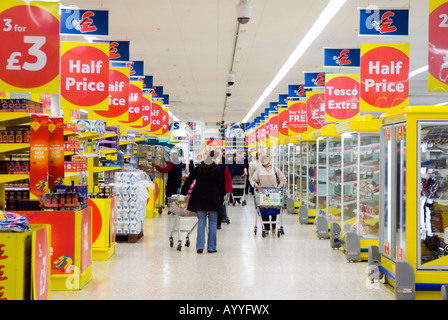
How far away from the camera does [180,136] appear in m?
27.8

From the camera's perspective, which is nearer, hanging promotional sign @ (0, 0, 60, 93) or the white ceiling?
hanging promotional sign @ (0, 0, 60, 93)

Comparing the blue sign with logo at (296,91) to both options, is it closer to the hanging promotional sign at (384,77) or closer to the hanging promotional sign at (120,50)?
the hanging promotional sign at (120,50)

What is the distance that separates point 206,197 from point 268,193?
217 cm

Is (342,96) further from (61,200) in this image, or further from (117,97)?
(61,200)

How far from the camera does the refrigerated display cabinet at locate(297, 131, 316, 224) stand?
45.2 feet

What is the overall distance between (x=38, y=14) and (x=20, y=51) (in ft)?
1.35

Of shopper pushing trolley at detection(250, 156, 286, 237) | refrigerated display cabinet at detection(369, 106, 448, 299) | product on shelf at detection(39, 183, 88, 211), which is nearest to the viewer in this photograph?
refrigerated display cabinet at detection(369, 106, 448, 299)

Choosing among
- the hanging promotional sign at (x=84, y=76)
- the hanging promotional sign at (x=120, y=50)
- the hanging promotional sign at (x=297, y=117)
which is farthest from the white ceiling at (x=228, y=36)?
the hanging promotional sign at (x=84, y=76)

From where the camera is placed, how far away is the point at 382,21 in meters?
9.52

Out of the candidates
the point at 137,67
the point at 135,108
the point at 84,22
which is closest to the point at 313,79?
the point at 137,67

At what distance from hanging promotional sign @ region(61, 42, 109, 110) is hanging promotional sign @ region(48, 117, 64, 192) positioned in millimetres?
2559

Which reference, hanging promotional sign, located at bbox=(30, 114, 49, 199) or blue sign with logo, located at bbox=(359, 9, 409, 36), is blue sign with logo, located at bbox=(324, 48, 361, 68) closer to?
blue sign with logo, located at bbox=(359, 9, 409, 36)

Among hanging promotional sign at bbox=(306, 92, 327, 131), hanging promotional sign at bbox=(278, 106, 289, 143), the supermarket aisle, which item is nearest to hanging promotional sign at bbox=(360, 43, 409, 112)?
the supermarket aisle

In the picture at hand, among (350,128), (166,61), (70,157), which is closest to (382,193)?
(350,128)
